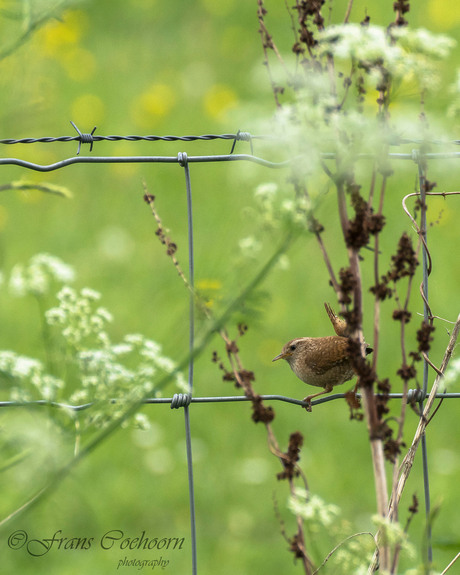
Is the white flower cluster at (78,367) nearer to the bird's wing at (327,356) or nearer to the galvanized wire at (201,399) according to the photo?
the galvanized wire at (201,399)

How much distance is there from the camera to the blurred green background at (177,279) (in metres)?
1.49

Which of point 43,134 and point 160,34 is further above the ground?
point 160,34

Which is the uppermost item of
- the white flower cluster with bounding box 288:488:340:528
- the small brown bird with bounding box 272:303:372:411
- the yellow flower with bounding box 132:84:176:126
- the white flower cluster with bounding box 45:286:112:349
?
the yellow flower with bounding box 132:84:176:126

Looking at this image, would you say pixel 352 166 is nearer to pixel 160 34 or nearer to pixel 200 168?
pixel 200 168

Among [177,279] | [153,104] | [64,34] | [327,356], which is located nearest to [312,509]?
[327,356]

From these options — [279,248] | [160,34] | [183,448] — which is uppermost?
[160,34]

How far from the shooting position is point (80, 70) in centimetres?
696

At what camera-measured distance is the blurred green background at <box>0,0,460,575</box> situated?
149 centimetres

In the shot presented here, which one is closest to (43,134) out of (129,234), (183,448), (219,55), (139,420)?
(129,234)

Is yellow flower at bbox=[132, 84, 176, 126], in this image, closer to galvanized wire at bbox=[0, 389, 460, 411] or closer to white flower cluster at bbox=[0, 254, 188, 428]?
galvanized wire at bbox=[0, 389, 460, 411]

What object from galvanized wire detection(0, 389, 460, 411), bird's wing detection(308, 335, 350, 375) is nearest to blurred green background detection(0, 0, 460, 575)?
galvanized wire detection(0, 389, 460, 411)

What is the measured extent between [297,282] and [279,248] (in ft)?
12.7

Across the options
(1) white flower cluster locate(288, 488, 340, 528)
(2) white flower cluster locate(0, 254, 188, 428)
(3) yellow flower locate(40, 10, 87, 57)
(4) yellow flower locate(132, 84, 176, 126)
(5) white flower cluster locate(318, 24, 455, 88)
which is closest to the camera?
(5) white flower cluster locate(318, 24, 455, 88)

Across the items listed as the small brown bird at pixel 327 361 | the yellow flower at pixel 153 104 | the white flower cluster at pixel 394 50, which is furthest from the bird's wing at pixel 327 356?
the yellow flower at pixel 153 104
